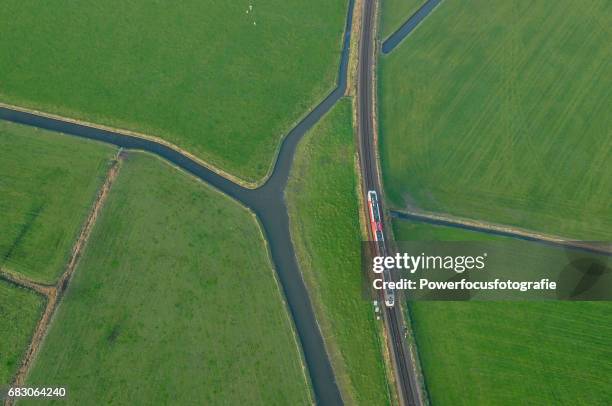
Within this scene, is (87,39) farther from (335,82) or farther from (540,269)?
(540,269)

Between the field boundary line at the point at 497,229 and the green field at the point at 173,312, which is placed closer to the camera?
the green field at the point at 173,312

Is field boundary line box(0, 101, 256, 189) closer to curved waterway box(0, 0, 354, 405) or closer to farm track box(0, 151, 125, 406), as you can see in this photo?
curved waterway box(0, 0, 354, 405)

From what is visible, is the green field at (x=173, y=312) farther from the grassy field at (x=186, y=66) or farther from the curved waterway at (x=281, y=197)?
the grassy field at (x=186, y=66)

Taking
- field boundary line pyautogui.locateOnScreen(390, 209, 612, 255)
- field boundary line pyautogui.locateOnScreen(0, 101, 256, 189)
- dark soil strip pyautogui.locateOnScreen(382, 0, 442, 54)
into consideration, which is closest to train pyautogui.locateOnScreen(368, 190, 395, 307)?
field boundary line pyautogui.locateOnScreen(390, 209, 612, 255)

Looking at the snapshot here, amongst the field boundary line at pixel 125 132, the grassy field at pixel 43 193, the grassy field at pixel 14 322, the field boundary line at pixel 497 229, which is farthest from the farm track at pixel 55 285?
the field boundary line at pixel 497 229

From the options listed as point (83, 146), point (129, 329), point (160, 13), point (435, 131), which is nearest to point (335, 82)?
point (435, 131)
